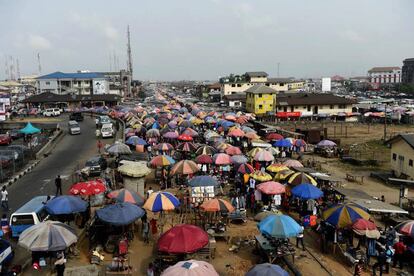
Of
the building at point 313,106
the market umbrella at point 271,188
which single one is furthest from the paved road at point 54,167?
the building at point 313,106

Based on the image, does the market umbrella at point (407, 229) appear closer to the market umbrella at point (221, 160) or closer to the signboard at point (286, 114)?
the market umbrella at point (221, 160)

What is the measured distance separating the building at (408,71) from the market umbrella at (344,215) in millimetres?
152999

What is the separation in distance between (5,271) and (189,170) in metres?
8.81

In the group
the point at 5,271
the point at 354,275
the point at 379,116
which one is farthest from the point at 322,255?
the point at 379,116

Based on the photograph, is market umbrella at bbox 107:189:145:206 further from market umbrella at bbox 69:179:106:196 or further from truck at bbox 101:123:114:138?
truck at bbox 101:123:114:138

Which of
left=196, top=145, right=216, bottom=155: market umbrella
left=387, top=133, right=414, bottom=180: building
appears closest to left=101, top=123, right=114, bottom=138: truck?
left=196, top=145, right=216, bottom=155: market umbrella

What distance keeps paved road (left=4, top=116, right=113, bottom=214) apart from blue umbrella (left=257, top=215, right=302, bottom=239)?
424 inches

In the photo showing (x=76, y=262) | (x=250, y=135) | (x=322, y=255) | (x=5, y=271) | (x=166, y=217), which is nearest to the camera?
(x=5, y=271)

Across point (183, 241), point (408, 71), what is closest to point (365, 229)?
point (183, 241)

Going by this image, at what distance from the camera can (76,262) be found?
447 inches

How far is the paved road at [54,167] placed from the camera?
744 inches

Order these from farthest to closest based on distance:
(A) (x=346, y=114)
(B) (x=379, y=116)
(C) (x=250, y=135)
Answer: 1. (A) (x=346, y=114)
2. (B) (x=379, y=116)
3. (C) (x=250, y=135)

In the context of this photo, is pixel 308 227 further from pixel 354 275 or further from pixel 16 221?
pixel 16 221

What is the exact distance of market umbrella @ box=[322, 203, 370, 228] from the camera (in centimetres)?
1166
